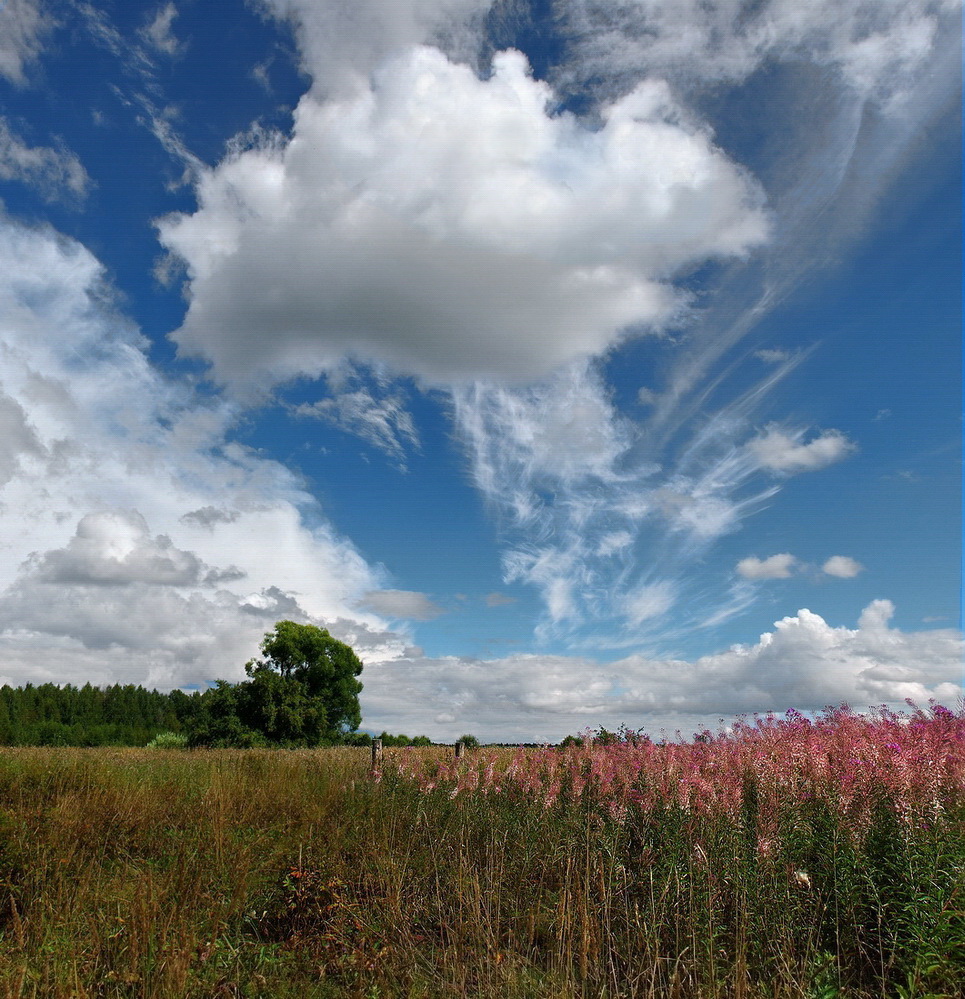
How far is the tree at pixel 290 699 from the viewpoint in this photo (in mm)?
38125

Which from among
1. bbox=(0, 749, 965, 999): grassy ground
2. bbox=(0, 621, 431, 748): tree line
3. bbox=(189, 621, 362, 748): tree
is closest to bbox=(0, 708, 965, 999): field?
bbox=(0, 749, 965, 999): grassy ground

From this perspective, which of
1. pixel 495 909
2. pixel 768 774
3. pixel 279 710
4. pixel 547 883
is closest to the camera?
pixel 495 909

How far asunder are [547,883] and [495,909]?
713 millimetres

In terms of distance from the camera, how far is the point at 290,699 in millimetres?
40375

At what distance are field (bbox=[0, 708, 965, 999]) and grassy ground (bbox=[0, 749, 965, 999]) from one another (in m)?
0.03

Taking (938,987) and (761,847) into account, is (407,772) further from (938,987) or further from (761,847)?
(938,987)

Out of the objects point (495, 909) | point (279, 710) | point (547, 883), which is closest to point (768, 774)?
point (547, 883)

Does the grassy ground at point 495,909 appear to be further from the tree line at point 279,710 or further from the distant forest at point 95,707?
the distant forest at point 95,707

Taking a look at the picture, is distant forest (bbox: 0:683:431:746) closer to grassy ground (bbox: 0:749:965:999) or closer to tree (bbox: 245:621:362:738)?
tree (bbox: 245:621:362:738)

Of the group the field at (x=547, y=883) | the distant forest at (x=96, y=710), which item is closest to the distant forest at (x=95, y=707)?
the distant forest at (x=96, y=710)

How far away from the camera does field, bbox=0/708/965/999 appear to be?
15.9 feet

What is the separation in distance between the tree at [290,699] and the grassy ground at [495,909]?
101 ft

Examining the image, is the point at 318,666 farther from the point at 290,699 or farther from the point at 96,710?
the point at 96,710

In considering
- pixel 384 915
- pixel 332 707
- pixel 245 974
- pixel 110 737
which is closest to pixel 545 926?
pixel 384 915
